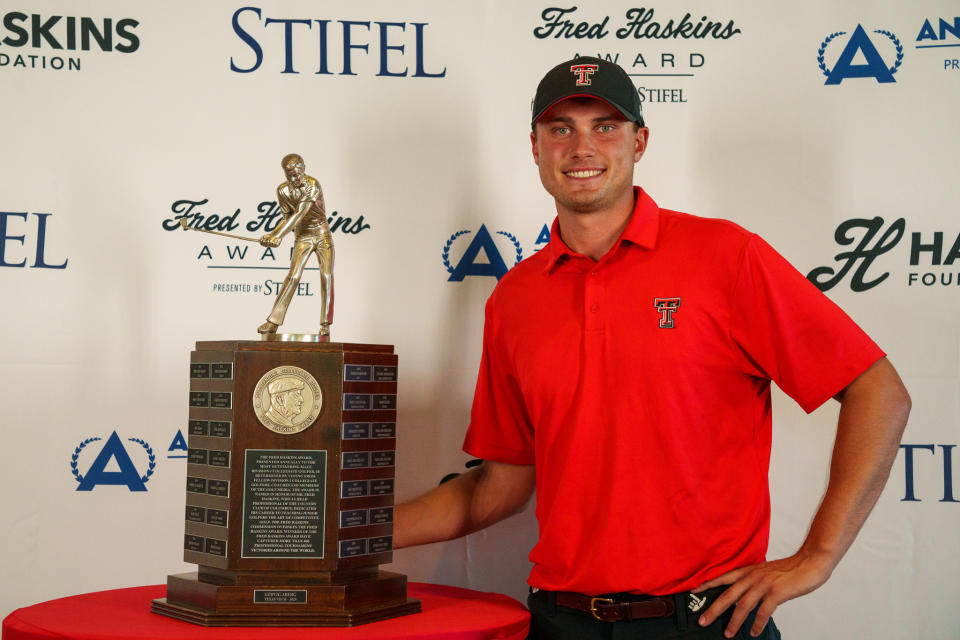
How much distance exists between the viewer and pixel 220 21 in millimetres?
2350

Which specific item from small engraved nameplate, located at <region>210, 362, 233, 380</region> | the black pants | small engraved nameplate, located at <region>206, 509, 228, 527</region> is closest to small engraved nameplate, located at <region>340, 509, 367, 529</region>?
small engraved nameplate, located at <region>206, 509, 228, 527</region>

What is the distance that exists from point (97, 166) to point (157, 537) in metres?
0.98

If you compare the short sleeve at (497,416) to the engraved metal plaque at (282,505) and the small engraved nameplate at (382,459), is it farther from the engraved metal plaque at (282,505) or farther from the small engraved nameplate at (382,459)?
the engraved metal plaque at (282,505)

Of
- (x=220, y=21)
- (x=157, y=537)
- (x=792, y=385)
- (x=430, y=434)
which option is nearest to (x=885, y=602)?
(x=792, y=385)

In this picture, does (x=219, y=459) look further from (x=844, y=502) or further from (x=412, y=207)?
(x=844, y=502)

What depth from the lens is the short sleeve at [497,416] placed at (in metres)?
2.06

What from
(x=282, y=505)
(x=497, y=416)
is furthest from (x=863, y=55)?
(x=282, y=505)

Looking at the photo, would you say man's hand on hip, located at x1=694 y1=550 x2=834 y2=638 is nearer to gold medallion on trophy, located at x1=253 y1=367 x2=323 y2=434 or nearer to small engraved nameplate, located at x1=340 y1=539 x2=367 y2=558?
small engraved nameplate, located at x1=340 y1=539 x2=367 y2=558

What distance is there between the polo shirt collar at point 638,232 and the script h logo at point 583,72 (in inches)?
10.8

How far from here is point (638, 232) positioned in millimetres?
1815

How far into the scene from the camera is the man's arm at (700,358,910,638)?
1.63m

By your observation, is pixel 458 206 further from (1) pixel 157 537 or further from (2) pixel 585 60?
(1) pixel 157 537

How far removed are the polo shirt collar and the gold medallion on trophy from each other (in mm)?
624

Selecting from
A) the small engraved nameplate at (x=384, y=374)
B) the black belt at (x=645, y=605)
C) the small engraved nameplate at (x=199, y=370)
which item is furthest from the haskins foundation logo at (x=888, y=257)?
the small engraved nameplate at (x=199, y=370)
